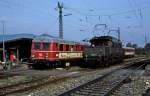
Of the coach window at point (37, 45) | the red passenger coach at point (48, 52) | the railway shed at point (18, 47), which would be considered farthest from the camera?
the railway shed at point (18, 47)

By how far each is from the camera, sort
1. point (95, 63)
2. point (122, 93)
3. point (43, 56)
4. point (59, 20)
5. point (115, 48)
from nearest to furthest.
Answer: point (122, 93)
point (43, 56)
point (95, 63)
point (115, 48)
point (59, 20)

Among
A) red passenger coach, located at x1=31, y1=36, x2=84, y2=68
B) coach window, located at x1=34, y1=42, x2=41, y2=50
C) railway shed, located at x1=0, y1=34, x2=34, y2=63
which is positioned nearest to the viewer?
red passenger coach, located at x1=31, y1=36, x2=84, y2=68

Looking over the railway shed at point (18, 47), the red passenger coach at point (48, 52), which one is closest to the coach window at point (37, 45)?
the red passenger coach at point (48, 52)

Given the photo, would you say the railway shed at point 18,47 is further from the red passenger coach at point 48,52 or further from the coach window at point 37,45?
the coach window at point 37,45

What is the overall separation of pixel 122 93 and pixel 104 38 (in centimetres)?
2306

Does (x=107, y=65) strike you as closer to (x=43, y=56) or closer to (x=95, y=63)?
(x=95, y=63)

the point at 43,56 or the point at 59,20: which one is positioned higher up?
the point at 59,20

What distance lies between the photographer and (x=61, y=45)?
3578 cm

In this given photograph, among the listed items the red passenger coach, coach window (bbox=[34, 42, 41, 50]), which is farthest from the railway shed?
coach window (bbox=[34, 42, 41, 50])

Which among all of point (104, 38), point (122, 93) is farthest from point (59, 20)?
point (122, 93)

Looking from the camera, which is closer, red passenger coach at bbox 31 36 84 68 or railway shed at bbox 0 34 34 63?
red passenger coach at bbox 31 36 84 68

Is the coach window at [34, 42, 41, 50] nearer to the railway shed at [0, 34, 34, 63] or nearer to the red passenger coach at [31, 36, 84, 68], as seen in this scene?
the red passenger coach at [31, 36, 84, 68]

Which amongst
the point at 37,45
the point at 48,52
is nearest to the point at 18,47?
the point at 37,45

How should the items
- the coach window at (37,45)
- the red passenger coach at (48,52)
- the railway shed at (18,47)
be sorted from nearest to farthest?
the red passenger coach at (48,52), the coach window at (37,45), the railway shed at (18,47)
